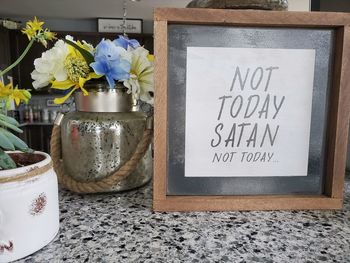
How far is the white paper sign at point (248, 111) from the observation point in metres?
0.44

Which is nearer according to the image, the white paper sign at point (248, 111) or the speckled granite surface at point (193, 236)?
the speckled granite surface at point (193, 236)

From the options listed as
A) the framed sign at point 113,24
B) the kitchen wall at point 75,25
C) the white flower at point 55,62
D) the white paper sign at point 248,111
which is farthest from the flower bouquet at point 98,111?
the kitchen wall at point 75,25

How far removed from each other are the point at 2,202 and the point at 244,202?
321 mm

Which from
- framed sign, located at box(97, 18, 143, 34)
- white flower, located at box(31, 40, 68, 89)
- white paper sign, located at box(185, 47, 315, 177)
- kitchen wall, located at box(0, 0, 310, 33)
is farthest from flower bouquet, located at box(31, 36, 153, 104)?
kitchen wall, located at box(0, 0, 310, 33)

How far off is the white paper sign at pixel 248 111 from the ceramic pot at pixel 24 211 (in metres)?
0.20

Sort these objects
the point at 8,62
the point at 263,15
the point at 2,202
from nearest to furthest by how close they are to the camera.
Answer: the point at 2,202
the point at 263,15
the point at 8,62

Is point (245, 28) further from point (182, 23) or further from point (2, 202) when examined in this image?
point (2, 202)

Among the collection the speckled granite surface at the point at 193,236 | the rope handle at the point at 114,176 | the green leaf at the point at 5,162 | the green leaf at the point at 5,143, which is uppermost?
the green leaf at the point at 5,143

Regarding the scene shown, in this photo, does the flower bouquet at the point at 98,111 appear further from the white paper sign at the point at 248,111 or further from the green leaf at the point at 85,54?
the white paper sign at the point at 248,111

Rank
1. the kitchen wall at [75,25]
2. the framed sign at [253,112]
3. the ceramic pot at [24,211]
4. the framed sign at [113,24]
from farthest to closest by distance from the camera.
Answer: the kitchen wall at [75,25] → the framed sign at [113,24] → the framed sign at [253,112] → the ceramic pot at [24,211]

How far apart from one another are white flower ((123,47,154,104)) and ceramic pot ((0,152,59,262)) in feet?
0.70

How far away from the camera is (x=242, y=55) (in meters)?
0.44

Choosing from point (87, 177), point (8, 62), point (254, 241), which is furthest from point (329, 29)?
point (8, 62)

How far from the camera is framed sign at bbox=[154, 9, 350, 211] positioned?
0.43m
